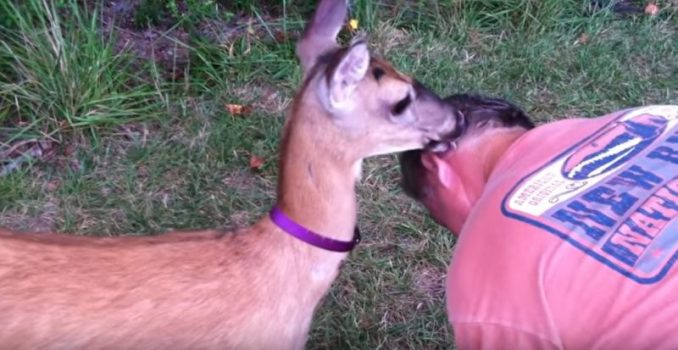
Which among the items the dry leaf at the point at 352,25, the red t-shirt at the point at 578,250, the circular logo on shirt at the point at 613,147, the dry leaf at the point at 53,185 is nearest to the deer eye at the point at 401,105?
the red t-shirt at the point at 578,250

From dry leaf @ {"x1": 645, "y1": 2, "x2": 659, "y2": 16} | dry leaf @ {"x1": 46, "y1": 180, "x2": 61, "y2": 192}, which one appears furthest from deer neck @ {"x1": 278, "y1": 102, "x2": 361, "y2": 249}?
dry leaf @ {"x1": 645, "y1": 2, "x2": 659, "y2": 16}

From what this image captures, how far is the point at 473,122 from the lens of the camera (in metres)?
3.39

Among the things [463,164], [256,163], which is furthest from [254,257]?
[256,163]

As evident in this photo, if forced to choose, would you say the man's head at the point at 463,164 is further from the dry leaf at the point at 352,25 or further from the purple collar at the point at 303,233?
the dry leaf at the point at 352,25

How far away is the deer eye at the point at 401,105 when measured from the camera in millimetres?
3546

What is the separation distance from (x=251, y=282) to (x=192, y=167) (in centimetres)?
200

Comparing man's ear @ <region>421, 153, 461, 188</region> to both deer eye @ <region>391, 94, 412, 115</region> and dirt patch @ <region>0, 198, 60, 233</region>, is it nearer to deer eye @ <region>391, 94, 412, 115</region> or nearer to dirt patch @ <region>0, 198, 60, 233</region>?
deer eye @ <region>391, 94, 412, 115</region>

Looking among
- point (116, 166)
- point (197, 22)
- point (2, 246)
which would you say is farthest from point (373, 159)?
point (2, 246)

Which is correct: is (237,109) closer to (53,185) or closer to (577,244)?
(53,185)

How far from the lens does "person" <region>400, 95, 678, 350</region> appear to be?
2.37 meters

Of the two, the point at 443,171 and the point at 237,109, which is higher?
the point at 443,171

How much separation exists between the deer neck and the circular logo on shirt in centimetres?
91

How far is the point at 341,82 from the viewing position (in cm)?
331

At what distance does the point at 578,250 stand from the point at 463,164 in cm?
85
